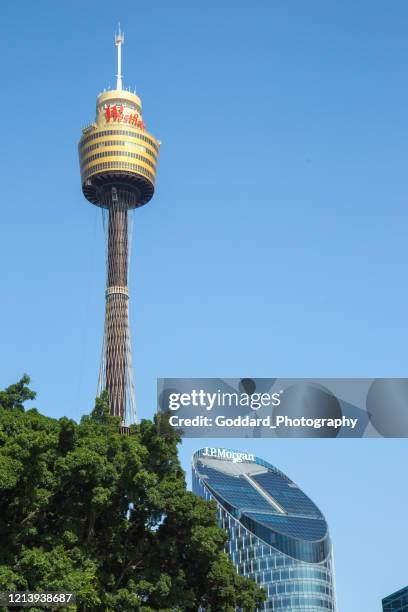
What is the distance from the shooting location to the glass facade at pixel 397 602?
102 m

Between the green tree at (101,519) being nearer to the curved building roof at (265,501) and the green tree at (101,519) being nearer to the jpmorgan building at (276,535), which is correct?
the jpmorgan building at (276,535)

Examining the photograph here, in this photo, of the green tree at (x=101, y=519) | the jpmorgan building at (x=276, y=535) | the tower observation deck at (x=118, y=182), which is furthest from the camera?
the jpmorgan building at (x=276, y=535)

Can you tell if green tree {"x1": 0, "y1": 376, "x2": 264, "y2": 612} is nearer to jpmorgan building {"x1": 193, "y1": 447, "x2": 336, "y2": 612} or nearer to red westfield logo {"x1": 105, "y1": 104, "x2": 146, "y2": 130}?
red westfield logo {"x1": 105, "y1": 104, "x2": 146, "y2": 130}

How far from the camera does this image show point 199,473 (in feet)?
549

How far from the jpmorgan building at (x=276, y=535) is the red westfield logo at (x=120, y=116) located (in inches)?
2534

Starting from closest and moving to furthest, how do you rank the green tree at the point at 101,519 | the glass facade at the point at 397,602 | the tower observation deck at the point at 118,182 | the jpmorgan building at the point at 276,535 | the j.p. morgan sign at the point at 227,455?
the green tree at the point at 101,519 < the glass facade at the point at 397,602 < the tower observation deck at the point at 118,182 < the jpmorgan building at the point at 276,535 < the j.p. morgan sign at the point at 227,455

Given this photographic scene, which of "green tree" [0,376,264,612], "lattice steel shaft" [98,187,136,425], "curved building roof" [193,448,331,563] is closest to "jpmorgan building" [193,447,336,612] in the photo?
A: "curved building roof" [193,448,331,563]

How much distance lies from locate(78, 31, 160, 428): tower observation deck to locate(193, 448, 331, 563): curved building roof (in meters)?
40.8

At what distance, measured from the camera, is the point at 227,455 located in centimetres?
18025

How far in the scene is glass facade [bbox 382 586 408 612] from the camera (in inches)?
4035

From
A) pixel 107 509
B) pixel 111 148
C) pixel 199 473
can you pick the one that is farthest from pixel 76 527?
pixel 199 473

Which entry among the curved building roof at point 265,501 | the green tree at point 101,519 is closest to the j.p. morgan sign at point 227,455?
the curved building roof at point 265,501

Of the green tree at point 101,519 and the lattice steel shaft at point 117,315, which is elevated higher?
the lattice steel shaft at point 117,315

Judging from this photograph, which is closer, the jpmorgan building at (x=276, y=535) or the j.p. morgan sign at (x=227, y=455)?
the jpmorgan building at (x=276, y=535)
